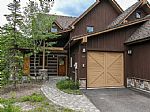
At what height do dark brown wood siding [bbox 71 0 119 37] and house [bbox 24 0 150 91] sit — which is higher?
dark brown wood siding [bbox 71 0 119 37]

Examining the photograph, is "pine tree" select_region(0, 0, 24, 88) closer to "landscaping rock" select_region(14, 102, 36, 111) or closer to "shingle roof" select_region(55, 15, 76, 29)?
"landscaping rock" select_region(14, 102, 36, 111)

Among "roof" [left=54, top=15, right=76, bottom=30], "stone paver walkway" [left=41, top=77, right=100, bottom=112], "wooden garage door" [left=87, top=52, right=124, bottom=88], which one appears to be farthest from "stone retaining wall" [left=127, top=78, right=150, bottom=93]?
"roof" [left=54, top=15, right=76, bottom=30]

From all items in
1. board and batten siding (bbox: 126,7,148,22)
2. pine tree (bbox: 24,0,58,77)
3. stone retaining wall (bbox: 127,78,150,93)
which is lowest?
stone retaining wall (bbox: 127,78,150,93)

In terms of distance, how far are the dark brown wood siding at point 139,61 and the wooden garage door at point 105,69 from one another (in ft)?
2.22

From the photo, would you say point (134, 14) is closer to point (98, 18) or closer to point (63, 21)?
point (98, 18)

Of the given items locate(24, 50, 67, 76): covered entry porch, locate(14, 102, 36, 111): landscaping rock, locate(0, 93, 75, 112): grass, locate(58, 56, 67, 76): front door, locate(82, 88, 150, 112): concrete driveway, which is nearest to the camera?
locate(0, 93, 75, 112): grass

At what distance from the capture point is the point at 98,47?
14.0 m

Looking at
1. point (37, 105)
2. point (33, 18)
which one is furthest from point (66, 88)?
point (33, 18)

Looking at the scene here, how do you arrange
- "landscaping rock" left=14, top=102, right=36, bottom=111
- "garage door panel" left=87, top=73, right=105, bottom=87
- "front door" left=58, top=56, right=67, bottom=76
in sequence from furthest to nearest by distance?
"front door" left=58, top=56, right=67, bottom=76 → "garage door panel" left=87, top=73, right=105, bottom=87 → "landscaping rock" left=14, top=102, right=36, bottom=111

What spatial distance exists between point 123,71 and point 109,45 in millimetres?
2100

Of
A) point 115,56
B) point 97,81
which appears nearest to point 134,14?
point 115,56

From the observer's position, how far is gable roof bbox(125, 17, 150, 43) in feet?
42.7

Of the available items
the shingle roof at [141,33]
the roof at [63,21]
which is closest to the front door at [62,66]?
the roof at [63,21]

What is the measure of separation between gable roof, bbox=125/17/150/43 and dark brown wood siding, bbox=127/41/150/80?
430 millimetres
